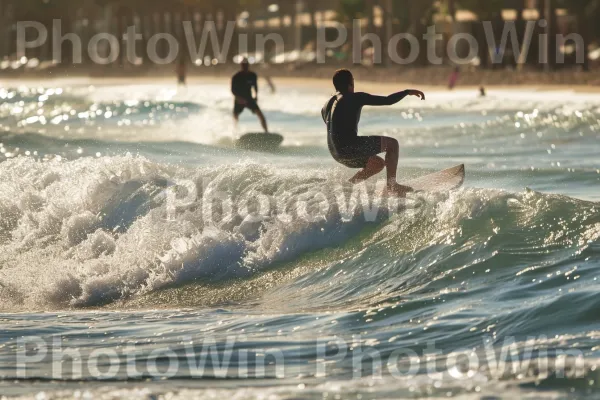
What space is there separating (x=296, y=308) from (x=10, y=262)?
4178 mm

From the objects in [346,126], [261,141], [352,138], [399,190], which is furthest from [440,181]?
[261,141]

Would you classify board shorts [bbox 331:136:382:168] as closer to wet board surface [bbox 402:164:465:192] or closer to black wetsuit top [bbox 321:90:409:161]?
black wetsuit top [bbox 321:90:409:161]

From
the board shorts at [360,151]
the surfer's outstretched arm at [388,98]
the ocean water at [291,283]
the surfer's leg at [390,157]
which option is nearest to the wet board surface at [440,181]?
the ocean water at [291,283]

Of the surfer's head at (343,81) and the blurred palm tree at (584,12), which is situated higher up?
the blurred palm tree at (584,12)

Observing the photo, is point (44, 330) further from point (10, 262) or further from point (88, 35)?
point (88, 35)

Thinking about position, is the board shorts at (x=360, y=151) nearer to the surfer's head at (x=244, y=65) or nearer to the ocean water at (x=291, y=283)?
the ocean water at (x=291, y=283)

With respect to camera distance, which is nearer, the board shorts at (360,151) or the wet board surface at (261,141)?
the board shorts at (360,151)

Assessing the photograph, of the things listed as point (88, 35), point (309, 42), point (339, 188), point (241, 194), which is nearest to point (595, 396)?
point (339, 188)

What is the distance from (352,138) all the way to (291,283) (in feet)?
5.76

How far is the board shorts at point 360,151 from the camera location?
11.8 meters

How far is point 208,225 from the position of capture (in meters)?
12.3

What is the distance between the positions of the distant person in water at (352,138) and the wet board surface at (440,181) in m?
0.29

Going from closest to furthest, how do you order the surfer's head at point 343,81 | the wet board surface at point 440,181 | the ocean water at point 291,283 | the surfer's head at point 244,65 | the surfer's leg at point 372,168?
the ocean water at point 291,283 → the surfer's head at point 343,81 → the surfer's leg at point 372,168 → the wet board surface at point 440,181 → the surfer's head at point 244,65

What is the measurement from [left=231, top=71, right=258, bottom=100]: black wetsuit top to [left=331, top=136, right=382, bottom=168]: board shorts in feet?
35.8
